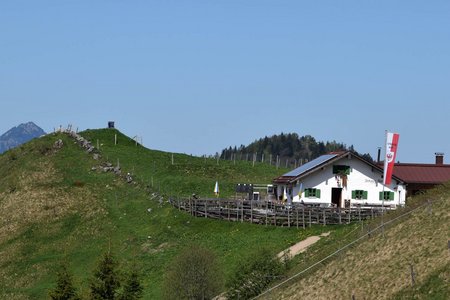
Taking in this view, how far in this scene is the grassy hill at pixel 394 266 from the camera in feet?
140

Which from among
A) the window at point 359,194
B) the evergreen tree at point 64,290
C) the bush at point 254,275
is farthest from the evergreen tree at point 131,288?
the window at point 359,194

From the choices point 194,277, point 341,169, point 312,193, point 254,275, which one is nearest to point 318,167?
point 312,193

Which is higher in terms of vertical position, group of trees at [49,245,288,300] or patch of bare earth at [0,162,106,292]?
patch of bare earth at [0,162,106,292]

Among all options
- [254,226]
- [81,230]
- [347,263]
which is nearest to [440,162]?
[254,226]

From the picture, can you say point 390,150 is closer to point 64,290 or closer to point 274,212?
point 274,212

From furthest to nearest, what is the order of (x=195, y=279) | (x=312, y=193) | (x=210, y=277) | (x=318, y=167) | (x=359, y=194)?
(x=359, y=194), (x=312, y=193), (x=318, y=167), (x=210, y=277), (x=195, y=279)

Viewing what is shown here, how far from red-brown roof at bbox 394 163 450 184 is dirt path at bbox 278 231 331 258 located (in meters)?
16.0

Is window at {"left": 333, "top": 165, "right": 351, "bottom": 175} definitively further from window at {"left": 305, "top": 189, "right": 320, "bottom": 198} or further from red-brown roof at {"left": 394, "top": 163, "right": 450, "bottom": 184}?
red-brown roof at {"left": 394, "top": 163, "right": 450, "bottom": 184}

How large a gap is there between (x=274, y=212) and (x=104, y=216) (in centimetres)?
2344

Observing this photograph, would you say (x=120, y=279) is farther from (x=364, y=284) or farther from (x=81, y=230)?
(x=81, y=230)

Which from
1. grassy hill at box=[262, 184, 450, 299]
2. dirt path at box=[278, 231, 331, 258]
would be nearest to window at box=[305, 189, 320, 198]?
dirt path at box=[278, 231, 331, 258]

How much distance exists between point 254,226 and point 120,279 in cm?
1954

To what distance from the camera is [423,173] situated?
82688mm

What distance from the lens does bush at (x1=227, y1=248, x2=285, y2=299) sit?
55312 millimetres
